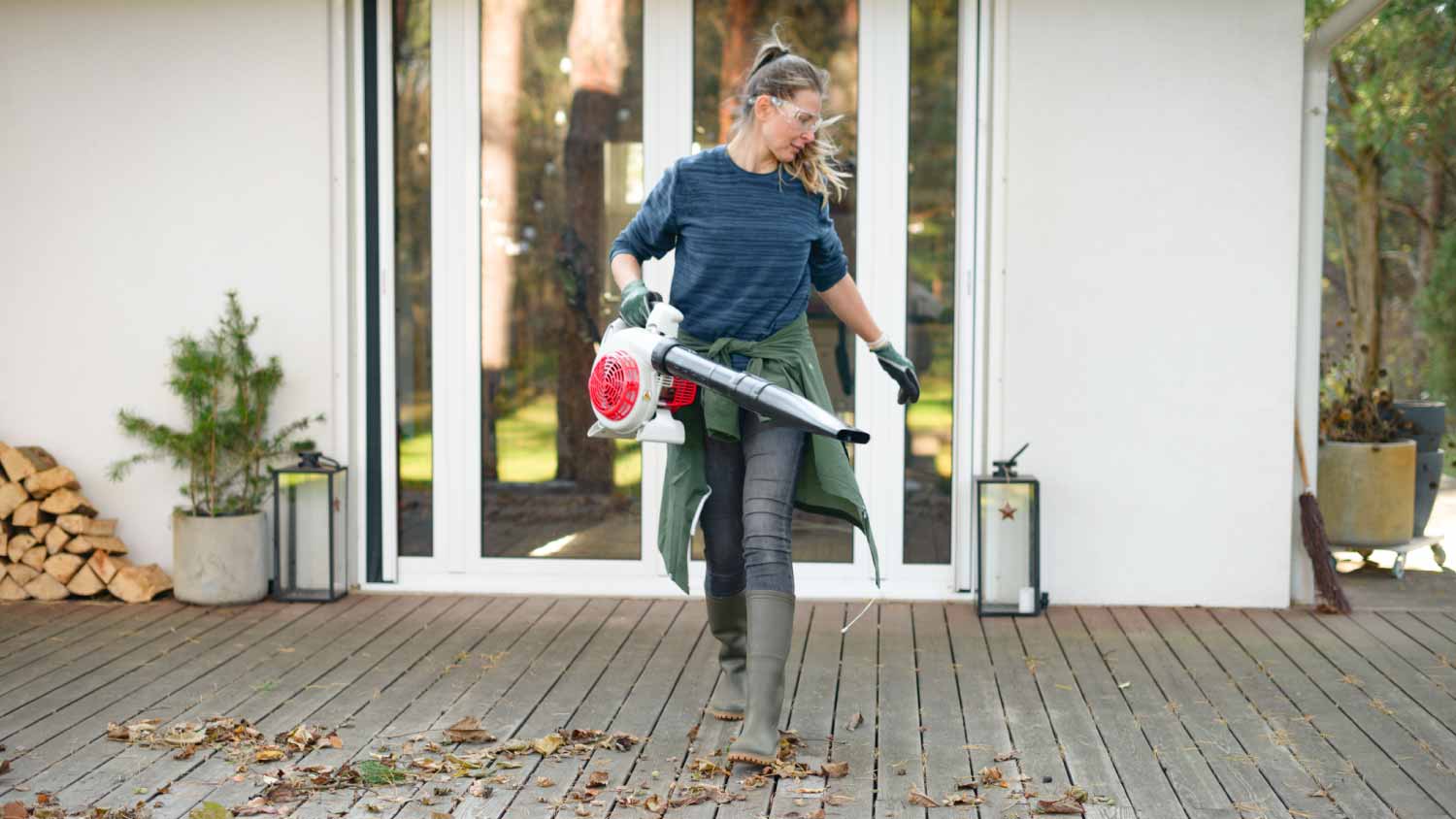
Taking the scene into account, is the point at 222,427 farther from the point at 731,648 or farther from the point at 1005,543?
the point at 1005,543

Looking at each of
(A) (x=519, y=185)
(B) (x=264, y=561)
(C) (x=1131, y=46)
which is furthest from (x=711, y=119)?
(B) (x=264, y=561)

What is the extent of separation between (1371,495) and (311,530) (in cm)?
383

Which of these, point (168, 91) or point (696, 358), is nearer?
point (696, 358)

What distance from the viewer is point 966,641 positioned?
177 inches

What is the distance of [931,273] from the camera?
5.02m

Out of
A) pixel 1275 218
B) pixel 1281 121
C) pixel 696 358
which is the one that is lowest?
pixel 696 358

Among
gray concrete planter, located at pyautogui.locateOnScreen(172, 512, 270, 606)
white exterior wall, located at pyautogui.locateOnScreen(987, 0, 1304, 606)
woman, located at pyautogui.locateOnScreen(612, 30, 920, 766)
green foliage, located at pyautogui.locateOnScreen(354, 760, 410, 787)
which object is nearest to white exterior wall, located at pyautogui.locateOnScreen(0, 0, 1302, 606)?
white exterior wall, located at pyautogui.locateOnScreen(987, 0, 1304, 606)

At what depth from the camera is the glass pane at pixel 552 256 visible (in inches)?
199

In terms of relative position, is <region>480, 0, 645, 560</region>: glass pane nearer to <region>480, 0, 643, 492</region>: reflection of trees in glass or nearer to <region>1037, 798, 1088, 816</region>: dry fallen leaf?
<region>480, 0, 643, 492</region>: reflection of trees in glass

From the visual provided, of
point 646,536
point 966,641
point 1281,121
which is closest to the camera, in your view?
point 966,641

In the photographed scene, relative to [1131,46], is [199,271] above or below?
below

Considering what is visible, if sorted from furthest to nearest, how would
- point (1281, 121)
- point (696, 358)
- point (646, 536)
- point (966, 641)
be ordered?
point (646, 536) → point (1281, 121) → point (966, 641) → point (696, 358)

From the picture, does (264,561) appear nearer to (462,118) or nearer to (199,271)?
(199,271)

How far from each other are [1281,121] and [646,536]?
2464 mm
